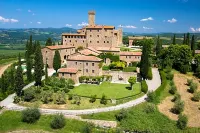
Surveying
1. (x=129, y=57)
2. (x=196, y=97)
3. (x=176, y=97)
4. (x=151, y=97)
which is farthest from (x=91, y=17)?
(x=196, y=97)

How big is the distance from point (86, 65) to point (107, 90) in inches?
376

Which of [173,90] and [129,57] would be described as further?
[129,57]

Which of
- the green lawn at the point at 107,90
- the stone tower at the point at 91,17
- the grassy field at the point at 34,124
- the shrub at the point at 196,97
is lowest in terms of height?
the grassy field at the point at 34,124

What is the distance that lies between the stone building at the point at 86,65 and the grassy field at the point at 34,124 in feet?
59.9

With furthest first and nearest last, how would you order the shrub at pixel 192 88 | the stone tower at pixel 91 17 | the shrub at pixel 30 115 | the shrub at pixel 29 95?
the stone tower at pixel 91 17 → the shrub at pixel 192 88 → the shrub at pixel 29 95 → the shrub at pixel 30 115

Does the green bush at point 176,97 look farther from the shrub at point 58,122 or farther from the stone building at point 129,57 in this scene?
the shrub at point 58,122

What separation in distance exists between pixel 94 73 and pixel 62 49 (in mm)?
16427

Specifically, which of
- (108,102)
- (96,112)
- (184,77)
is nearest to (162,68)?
(184,77)

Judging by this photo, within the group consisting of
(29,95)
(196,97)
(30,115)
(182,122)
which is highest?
(29,95)

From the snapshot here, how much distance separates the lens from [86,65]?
56656mm

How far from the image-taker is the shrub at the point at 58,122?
38250mm

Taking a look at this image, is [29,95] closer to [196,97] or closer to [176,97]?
[176,97]

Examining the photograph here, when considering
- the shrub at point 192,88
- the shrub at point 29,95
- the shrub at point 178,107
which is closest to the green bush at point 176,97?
the shrub at point 178,107

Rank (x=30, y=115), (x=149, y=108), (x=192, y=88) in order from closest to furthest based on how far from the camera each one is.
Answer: (x=30, y=115)
(x=149, y=108)
(x=192, y=88)
